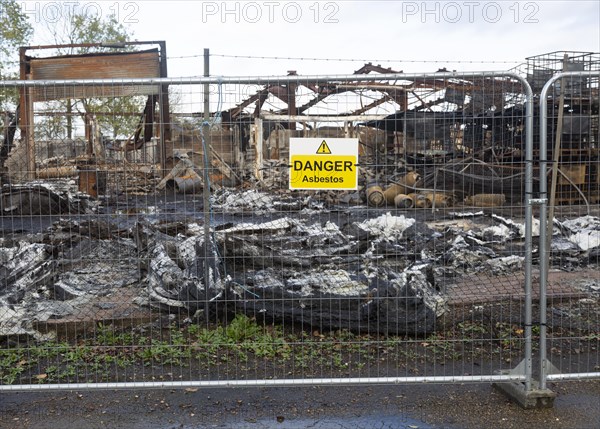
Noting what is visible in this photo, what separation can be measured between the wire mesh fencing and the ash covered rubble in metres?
0.03

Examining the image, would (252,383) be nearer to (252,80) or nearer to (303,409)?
(303,409)

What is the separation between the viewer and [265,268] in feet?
19.9

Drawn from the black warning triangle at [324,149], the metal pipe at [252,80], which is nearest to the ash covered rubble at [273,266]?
the black warning triangle at [324,149]

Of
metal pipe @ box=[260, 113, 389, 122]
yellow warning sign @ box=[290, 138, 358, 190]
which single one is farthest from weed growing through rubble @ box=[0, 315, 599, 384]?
metal pipe @ box=[260, 113, 389, 122]

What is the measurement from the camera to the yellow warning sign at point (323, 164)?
14.2ft

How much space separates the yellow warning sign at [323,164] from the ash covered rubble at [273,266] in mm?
669

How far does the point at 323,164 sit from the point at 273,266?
2337 millimetres

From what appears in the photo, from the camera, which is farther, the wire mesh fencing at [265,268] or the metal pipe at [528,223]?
the wire mesh fencing at [265,268]

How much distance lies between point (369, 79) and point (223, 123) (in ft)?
4.28

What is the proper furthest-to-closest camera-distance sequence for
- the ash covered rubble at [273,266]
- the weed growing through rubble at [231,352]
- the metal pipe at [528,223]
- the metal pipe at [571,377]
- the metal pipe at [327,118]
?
the ash covered rubble at [273,266] → the weed growing through rubble at [231,352] → the metal pipe at [327,118] → the metal pipe at [571,377] → the metal pipe at [528,223]

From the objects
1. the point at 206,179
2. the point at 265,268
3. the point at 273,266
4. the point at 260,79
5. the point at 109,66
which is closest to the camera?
the point at 260,79

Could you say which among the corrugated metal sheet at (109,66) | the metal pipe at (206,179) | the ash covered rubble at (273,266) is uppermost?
the corrugated metal sheet at (109,66)

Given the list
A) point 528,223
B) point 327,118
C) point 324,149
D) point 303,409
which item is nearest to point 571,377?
point 528,223

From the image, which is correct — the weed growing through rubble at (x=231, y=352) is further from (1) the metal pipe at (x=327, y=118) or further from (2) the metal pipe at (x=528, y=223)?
(1) the metal pipe at (x=327, y=118)
